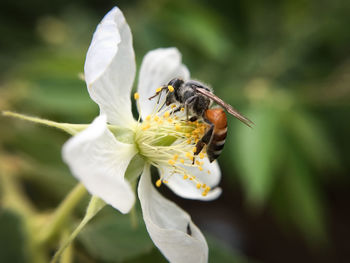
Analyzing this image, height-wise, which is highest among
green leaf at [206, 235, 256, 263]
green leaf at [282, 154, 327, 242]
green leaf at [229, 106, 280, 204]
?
green leaf at [206, 235, 256, 263]

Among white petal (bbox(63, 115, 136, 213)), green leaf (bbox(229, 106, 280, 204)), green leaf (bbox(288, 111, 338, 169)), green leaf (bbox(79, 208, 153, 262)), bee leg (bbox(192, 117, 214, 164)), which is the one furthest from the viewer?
green leaf (bbox(288, 111, 338, 169))

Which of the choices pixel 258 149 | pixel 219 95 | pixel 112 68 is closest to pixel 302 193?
pixel 258 149

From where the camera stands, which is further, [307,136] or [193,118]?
[307,136]

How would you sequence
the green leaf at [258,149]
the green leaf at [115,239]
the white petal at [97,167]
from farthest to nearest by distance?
the green leaf at [258,149]
the green leaf at [115,239]
the white petal at [97,167]

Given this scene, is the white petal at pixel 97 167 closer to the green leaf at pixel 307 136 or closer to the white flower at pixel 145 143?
the white flower at pixel 145 143

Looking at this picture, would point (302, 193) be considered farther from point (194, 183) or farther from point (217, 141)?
point (217, 141)

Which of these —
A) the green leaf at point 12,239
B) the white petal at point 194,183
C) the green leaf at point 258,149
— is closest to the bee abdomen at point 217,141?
the white petal at point 194,183

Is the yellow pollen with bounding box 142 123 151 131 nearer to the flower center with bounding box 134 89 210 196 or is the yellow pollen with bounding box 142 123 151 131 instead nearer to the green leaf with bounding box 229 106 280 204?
the flower center with bounding box 134 89 210 196

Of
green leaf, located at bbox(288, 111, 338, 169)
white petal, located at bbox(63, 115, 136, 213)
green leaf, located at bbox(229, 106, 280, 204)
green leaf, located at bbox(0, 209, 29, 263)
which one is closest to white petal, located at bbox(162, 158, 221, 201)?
white petal, located at bbox(63, 115, 136, 213)
